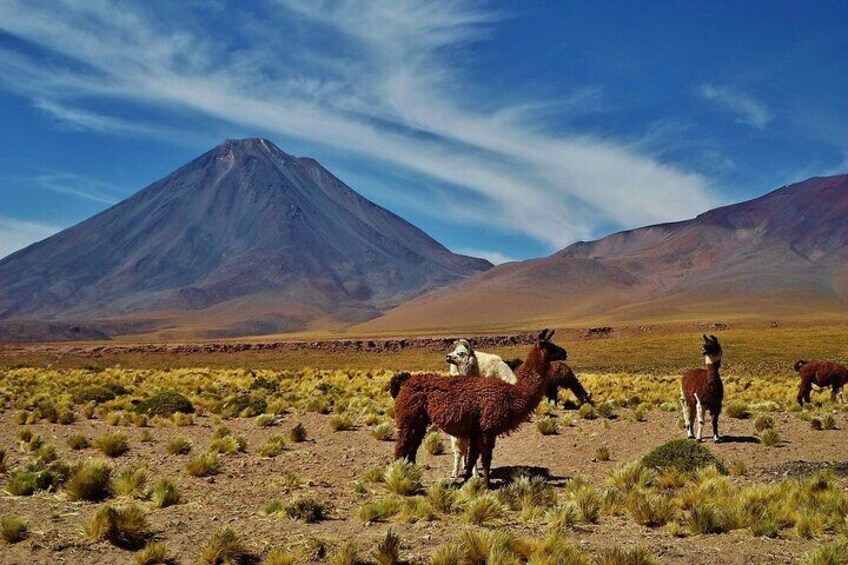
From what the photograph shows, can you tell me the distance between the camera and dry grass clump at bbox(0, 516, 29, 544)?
7.84 metres

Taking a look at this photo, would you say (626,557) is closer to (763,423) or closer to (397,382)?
(397,382)

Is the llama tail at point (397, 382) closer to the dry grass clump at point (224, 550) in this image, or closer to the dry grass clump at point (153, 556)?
the dry grass clump at point (224, 550)

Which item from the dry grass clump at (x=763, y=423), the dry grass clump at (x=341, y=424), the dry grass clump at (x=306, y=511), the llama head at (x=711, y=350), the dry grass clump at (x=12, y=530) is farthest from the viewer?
the dry grass clump at (x=341, y=424)

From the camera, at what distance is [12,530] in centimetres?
788

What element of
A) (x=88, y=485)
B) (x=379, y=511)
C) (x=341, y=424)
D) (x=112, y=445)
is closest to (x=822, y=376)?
(x=341, y=424)

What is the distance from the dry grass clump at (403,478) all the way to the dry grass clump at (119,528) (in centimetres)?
360

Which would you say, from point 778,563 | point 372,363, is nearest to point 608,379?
point 778,563

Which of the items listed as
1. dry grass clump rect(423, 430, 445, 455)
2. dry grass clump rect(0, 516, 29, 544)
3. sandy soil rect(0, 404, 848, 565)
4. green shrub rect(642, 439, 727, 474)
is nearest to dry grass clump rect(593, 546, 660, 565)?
sandy soil rect(0, 404, 848, 565)

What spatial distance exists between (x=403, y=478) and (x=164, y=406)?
12.3 metres

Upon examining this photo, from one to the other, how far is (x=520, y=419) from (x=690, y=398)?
5776mm

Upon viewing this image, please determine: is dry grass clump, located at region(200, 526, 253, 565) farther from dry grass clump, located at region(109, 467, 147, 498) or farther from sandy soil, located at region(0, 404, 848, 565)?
dry grass clump, located at region(109, 467, 147, 498)

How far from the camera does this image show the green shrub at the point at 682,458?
1227 centimetres

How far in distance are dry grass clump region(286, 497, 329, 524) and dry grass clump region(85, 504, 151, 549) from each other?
1.78m

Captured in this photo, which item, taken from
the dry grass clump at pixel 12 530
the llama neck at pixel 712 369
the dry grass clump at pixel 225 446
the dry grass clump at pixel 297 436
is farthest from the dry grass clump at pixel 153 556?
the llama neck at pixel 712 369
